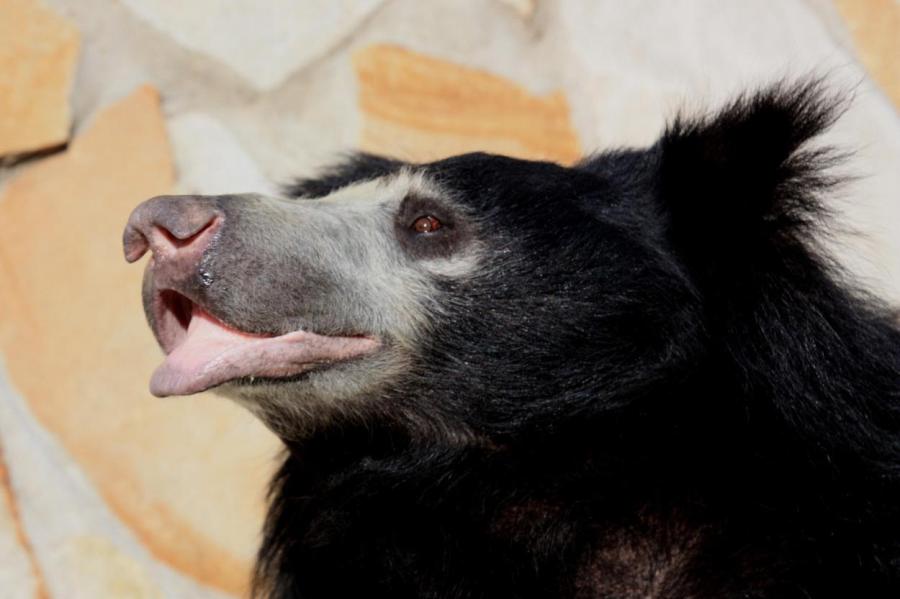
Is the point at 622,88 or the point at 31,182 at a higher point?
the point at 622,88

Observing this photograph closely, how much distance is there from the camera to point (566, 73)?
16.8 ft

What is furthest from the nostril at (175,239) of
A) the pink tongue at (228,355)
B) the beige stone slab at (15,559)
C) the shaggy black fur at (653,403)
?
the beige stone slab at (15,559)

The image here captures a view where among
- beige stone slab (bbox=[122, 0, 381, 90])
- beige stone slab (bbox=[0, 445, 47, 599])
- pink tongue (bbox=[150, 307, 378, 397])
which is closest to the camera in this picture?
pink tongue (bbox=[150, 307, 378, 397])

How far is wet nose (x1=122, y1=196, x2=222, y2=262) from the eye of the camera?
2438mm

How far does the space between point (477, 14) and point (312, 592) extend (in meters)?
2.75

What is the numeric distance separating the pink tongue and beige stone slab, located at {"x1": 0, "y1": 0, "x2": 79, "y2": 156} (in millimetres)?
2135

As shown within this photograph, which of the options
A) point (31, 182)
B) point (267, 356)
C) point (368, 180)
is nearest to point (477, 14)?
point (31, 182)

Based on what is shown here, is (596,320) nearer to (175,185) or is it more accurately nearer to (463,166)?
(463,166)

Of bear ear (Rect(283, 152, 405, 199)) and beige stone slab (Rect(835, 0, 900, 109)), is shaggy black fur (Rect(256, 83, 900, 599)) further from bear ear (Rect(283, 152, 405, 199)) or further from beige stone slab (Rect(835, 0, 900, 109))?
beige stone slab (Rect(835, 0, 900, 109))

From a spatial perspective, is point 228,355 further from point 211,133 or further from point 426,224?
point 211,133

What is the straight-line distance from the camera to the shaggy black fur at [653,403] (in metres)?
2.67

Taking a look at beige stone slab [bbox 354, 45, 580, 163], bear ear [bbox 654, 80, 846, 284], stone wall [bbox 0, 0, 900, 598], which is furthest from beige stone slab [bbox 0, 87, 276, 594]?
bear ear [bbox 654, 80, 846, 284]

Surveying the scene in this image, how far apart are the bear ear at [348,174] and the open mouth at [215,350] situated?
744mm

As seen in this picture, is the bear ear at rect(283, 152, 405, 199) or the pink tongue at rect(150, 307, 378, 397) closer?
the pink tongue at rect(150, 307, 378, 397)
